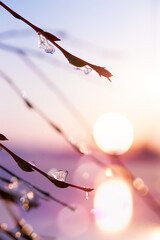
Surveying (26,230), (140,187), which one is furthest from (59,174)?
(26,230)

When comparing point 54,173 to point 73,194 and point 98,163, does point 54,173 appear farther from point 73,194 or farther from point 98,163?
point 73,194

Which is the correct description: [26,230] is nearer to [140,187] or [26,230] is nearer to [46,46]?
[140,187]

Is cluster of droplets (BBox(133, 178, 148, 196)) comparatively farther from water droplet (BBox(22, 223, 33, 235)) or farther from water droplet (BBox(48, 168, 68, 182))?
water droplet (BBox(22, 223, 33, 235))

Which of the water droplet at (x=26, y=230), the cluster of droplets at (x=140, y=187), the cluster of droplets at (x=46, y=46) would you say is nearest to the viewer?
the cluster of droplets at (x=46, y=46)

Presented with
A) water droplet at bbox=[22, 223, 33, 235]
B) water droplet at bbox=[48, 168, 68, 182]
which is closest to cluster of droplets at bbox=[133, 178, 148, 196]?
water droplet at bbox=[48, 168, 68, 182]

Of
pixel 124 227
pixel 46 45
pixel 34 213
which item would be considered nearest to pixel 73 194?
pixel 34 213

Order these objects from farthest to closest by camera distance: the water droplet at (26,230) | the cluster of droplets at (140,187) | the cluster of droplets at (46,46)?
the water droplet at (26,230), the cluster of droplets at (140,187), the cluster of droplets at (46,46)

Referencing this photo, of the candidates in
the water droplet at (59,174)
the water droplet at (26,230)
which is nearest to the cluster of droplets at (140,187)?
the water droplet at (59,174)

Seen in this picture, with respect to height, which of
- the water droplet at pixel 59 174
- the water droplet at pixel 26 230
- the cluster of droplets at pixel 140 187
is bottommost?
the water droplet at pixel 26 230

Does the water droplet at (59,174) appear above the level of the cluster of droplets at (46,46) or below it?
below

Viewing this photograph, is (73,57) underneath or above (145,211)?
underneath

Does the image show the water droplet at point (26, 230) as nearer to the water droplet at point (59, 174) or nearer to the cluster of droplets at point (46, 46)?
the water droplet at point (59, 174)
